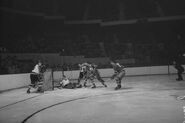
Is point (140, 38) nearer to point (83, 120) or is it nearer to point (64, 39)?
point (64, 39)

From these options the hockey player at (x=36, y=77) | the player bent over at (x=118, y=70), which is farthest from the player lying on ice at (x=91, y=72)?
the hockey player at (x=36, y=77)

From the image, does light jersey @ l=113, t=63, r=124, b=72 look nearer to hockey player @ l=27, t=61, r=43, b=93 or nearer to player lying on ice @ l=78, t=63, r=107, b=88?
player lying on ice @ l=78, t=63, r=107, b=88

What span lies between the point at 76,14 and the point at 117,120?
95.5 ft

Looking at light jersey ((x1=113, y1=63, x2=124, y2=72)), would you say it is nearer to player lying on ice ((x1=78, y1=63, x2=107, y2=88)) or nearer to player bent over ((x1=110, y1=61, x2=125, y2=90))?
player bent over ((x1=110, y1=61, x2=125, y2=90))

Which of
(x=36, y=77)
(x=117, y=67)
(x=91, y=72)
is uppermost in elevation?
(x=117, y=67)

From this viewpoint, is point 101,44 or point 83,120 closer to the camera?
point 83,120

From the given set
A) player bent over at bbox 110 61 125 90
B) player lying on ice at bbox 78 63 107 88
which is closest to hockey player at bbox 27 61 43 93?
player lying on ice at bbox 78 63 107 88

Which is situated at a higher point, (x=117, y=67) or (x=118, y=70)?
(x=117, y=67)

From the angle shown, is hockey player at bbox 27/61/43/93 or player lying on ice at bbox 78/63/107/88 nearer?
hockey player at bbox 27/61/43/93

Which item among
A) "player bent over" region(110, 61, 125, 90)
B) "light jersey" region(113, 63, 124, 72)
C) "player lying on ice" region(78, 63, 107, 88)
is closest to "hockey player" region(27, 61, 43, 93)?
"player lying on ice" region(78, 63, 107, 88)

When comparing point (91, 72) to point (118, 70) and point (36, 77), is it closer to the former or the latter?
point (118, 70)

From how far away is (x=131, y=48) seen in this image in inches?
1196

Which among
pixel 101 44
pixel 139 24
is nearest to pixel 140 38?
pixel 139 24

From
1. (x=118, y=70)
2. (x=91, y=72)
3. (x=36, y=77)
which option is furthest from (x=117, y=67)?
(x=36, y=77)
